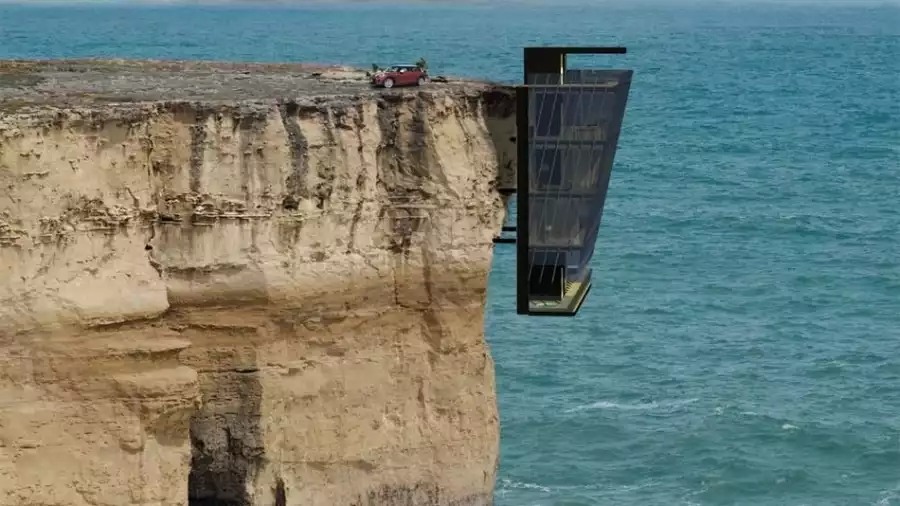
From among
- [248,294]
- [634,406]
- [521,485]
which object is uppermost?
[248,294]

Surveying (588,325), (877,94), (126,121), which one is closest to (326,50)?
(877,94)

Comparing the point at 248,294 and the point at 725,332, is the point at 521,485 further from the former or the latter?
the point at 248,294

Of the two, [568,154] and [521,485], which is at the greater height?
[568,154]

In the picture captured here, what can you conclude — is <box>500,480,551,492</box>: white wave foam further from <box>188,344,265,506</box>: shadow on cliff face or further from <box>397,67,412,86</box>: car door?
<box>188,344,265,506</box>: shadow on cliff face

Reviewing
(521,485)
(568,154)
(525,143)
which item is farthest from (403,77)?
(521,485)

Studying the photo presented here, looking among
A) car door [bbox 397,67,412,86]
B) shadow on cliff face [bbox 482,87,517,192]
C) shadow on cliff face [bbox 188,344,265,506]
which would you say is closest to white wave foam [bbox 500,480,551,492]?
car door [bbox 397,67,412,86]

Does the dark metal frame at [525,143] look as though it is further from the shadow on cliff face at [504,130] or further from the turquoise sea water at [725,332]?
the turquoise sea water at [725,332]

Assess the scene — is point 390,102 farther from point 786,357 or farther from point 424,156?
point 786,357
